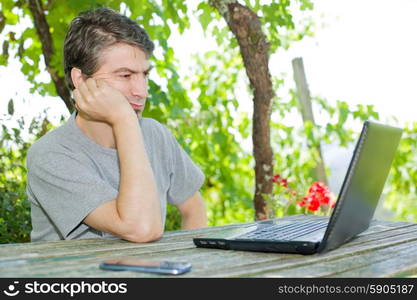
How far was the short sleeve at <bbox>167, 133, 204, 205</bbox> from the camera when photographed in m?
2.05

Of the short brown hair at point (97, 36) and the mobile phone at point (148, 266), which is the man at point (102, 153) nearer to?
the short brown hair at point (97, 36)

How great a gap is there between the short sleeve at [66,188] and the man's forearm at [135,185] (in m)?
0.06

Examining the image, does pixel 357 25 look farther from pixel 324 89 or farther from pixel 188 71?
pixel 188 71

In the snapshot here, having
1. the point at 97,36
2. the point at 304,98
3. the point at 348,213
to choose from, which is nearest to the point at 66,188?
the point at 97,36

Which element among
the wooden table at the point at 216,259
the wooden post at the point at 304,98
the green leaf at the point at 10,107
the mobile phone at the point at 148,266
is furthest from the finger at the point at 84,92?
the wooden post at the point at 304,98

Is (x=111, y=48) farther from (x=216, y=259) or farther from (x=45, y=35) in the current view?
(x=45, y=35)

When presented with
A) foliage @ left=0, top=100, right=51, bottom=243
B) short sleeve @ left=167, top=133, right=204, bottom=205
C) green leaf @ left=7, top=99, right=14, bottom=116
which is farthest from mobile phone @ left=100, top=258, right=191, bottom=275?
green leaf @ left=7, top=99, right=14, bottom=116

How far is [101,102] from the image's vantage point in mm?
1590

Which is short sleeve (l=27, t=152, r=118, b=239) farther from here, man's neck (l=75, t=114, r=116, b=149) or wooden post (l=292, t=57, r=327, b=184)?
wooden post (l=292, t=57, r=327, b=184)

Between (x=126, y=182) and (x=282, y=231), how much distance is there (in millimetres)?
397

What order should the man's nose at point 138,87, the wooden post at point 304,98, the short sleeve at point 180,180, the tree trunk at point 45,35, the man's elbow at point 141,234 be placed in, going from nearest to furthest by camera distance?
1. the man's elbow at point 141,234
2. the man's nose at point 138,87
3. the short sleeve at point 180,180
4. the tree trunk at point 45,35
5. the wooden post at point 304,98

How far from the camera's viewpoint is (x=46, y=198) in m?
1.54

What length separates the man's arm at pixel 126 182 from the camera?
141cm

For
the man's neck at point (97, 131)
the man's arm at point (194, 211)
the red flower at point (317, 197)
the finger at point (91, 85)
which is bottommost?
the red flower at point (317, 197)
